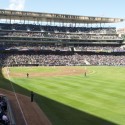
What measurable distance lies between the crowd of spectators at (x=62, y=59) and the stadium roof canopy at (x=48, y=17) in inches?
700

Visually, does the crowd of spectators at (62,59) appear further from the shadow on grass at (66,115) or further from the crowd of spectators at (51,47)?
the shadow on grass at (66,115)

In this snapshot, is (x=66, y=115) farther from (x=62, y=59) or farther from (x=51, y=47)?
(x=51, y=47)

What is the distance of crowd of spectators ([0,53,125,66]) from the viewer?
4131 inches

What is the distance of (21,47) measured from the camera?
116 m

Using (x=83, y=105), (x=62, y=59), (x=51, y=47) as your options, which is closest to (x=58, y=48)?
(x=51, y=47)

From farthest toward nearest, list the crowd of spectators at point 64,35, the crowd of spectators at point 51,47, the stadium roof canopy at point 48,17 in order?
1. the crowd of spectators at point 64,35
2. the stadium roof canopy at point 48,17
3. the crowd of spectators at point 51,47

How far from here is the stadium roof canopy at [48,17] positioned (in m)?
117

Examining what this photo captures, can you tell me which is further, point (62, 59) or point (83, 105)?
point (62, 59)

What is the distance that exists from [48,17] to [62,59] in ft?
71.5

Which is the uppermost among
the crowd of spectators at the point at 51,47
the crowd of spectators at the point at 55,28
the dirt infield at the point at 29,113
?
the crowd of spectators at the point at 55,28

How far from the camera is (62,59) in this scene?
112875 mm

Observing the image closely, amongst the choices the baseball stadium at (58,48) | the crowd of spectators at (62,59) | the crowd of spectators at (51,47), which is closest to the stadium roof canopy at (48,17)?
the baseball stadium at (58,48)

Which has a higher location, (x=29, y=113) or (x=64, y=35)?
(x=64, y=35)

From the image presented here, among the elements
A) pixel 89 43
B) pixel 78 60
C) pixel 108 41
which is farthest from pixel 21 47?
pixel 108 41
